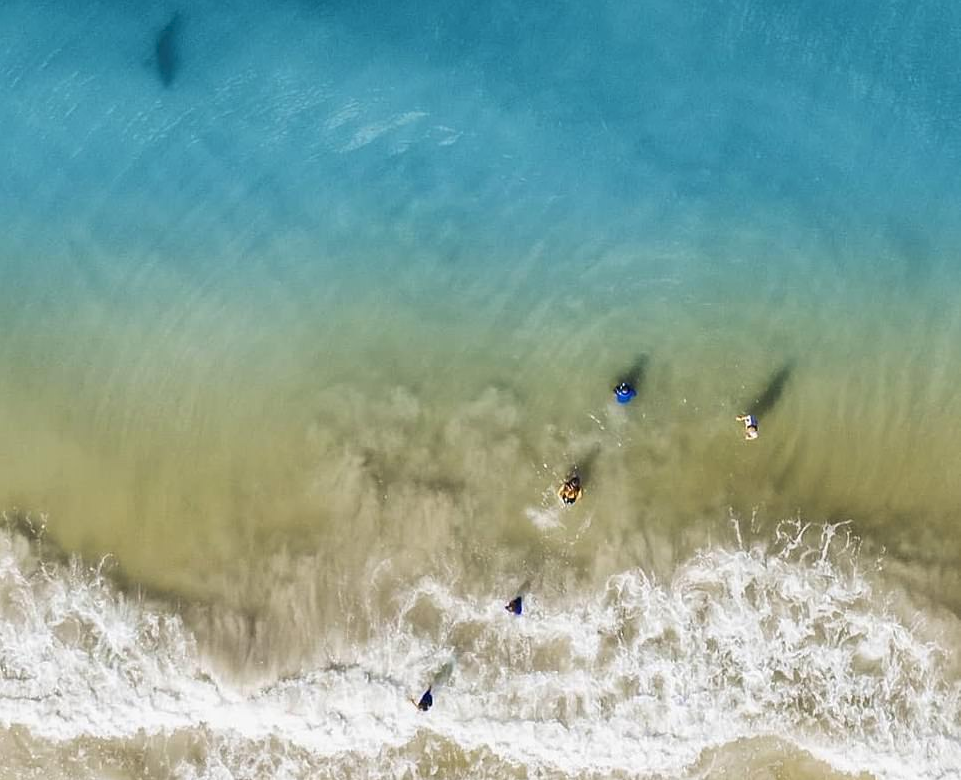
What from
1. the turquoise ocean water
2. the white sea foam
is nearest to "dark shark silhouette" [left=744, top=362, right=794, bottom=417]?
the turquoise ocean water

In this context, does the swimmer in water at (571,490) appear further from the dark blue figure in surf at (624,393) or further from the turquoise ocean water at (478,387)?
the dark blue figure in surf at (624,393)

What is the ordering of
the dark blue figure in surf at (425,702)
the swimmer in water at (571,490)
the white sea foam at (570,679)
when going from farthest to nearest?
the swimmer in water at (571,490), the white sea foam at (570,679), the dark blue figure in surf at (425,702)

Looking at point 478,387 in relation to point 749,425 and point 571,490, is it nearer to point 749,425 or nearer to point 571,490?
point 571,490

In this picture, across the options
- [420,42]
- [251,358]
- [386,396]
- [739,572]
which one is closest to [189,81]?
[420,42]

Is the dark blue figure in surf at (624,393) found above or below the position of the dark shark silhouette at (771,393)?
below

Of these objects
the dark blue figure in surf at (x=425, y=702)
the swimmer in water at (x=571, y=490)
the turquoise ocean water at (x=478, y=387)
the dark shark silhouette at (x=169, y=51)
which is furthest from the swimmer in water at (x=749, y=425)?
the dark shark silhouette at (x=169, y=51)

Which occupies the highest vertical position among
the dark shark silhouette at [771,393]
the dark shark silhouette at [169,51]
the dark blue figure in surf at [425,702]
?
the dark shark silhouette at [169,51]
